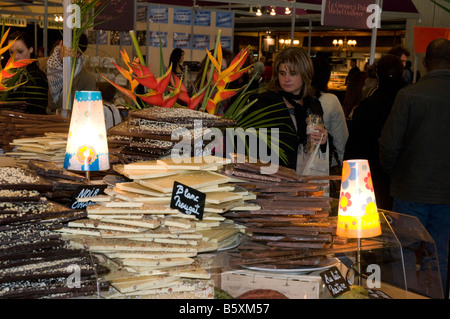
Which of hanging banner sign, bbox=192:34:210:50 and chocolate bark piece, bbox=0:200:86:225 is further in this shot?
hanging banner sign, bbox=192:34:210:50

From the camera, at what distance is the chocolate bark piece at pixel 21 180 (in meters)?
1.79

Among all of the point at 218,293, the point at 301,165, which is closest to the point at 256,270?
the point at 218,293

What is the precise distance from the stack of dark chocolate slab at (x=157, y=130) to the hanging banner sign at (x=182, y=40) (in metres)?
6.42

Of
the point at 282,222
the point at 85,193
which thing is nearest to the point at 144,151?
the point at 85,193

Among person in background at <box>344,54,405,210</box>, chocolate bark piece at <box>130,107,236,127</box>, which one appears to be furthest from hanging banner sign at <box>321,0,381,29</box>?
chocolate bark piece at <box>130,107,236,127</box>

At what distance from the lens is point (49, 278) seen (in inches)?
61.4

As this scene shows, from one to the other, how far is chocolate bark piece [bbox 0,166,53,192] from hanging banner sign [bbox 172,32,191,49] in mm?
6827

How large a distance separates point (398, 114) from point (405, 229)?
1.66 m

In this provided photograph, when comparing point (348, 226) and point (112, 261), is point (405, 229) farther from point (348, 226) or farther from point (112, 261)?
point (112, 261)

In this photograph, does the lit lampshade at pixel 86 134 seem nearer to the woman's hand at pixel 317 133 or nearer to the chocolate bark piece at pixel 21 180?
the chocolate bark piece at pixel 21 180

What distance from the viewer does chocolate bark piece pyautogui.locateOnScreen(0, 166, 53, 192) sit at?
1789 mm

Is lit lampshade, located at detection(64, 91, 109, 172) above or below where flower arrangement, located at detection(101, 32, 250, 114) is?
below

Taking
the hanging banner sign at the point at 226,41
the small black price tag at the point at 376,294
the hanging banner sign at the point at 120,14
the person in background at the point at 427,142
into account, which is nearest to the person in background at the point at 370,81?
the person in background at the point at 427,142

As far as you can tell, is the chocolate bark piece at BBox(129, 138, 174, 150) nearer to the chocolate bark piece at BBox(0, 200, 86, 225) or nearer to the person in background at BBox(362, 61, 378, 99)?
the chocolate bark piece at BBox(0, 200, 86, 225)
